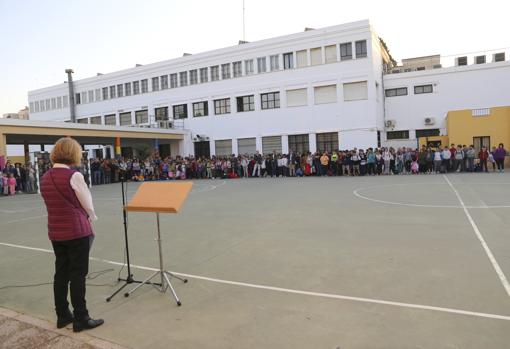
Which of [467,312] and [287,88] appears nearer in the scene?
[467,312]

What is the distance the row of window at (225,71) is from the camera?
→ 33.6m

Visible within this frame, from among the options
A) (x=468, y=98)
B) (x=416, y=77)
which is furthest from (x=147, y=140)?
(x=468, y=98)

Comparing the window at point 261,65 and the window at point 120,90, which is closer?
the window at point 261,65

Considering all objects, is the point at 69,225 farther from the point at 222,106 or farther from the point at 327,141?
the point at 222,106

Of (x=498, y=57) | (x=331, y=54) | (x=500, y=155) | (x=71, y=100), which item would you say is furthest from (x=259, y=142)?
(x=71, y=100)

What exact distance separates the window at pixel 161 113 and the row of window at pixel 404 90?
71.6 feet

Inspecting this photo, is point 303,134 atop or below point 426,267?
atop

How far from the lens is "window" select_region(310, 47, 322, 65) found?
3441 cm

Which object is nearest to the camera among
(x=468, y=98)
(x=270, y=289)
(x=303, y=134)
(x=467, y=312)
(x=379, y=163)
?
(x=467, y=312)

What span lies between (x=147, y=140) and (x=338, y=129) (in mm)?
16762

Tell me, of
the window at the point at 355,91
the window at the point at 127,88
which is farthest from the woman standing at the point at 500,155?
the window at the point at 127,88

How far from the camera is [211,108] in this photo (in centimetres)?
3944

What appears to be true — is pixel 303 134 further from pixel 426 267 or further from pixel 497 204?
pixel 426 267

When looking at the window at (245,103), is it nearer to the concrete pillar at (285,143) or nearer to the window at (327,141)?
the concrete pillar at (285,143)
